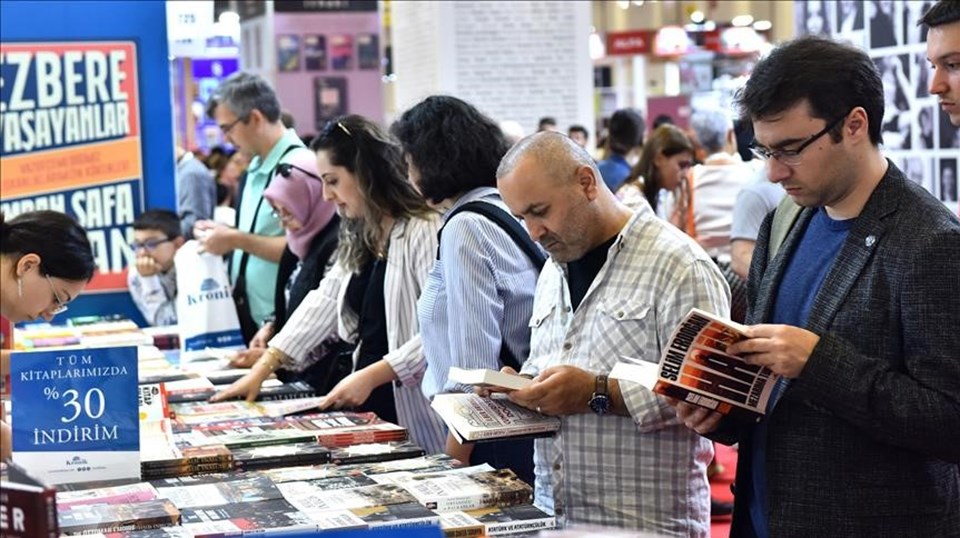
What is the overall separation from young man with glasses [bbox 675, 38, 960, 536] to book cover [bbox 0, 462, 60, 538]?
1089 mm

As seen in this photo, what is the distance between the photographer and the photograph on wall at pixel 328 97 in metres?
10.4

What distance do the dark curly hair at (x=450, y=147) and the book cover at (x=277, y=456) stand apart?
0.75 m

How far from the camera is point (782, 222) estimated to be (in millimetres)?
2328

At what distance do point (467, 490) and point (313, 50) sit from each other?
8.27 meters

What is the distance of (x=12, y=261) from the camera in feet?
10.5

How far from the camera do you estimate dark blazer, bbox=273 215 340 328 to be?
14.2 feet

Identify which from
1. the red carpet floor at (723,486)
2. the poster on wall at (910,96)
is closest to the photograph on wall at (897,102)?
the poster on wall at (910,96)

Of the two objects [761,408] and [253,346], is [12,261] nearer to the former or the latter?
[253,346]

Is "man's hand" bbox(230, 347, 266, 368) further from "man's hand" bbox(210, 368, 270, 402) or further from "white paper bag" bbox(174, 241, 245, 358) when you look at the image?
"man's hand" bbox(210, 368, 270, 402)

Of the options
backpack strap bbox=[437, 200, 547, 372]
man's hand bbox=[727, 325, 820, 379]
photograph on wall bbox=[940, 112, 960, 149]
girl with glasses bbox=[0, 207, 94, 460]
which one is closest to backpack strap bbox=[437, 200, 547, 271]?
backpack strap bbox=[437, 200, 547, 372]

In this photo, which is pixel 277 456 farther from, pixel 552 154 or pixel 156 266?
pixel 156 266

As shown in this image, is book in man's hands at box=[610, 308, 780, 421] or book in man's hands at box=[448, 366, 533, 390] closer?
book in man's hands at box=[610, 308, 780, 421]

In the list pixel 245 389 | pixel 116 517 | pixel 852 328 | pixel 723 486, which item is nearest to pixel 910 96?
pixel 723 486

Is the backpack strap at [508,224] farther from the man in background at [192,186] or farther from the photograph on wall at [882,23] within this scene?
the man in background at [192,186]
